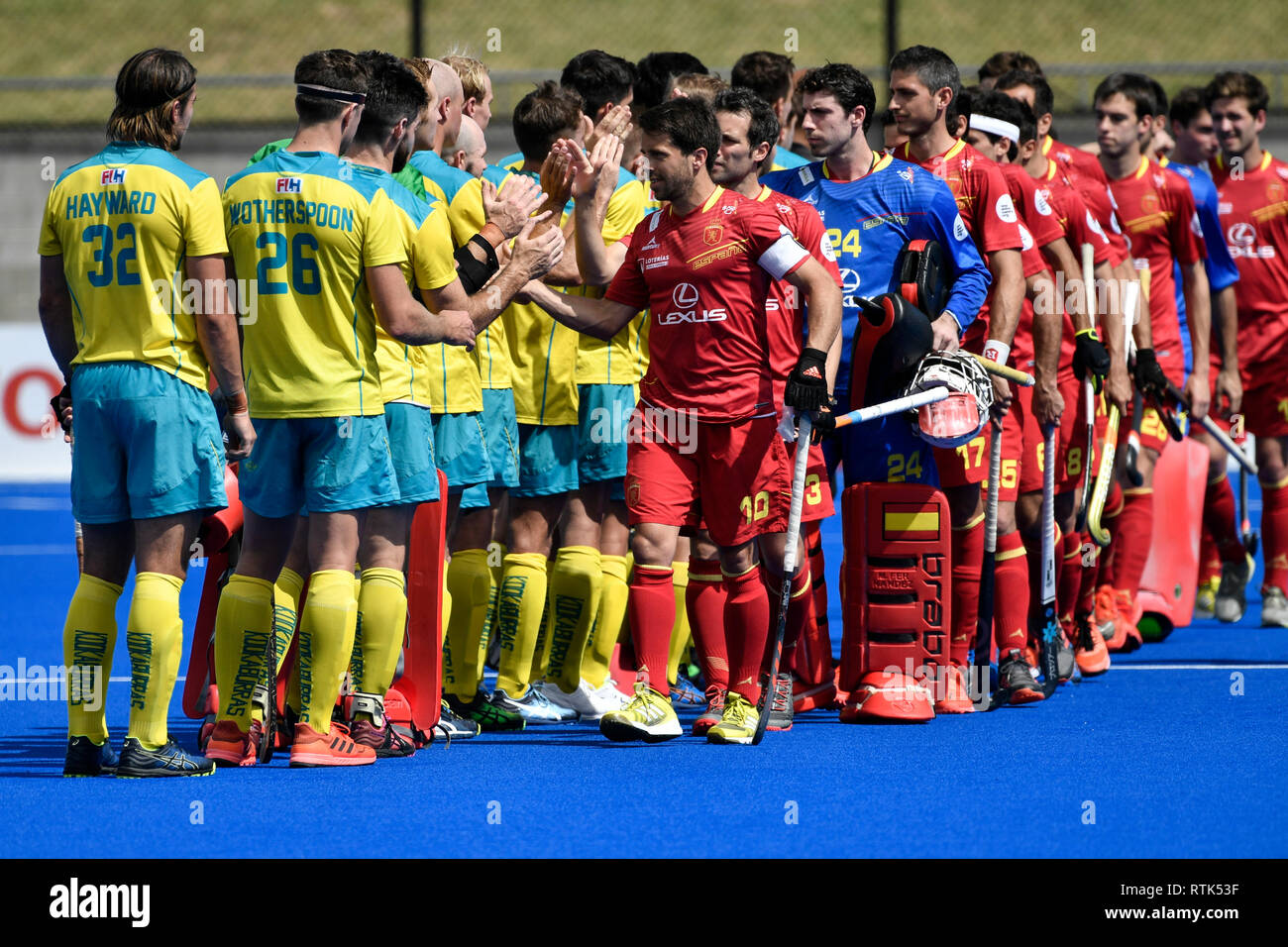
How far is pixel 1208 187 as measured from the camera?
9.20 m

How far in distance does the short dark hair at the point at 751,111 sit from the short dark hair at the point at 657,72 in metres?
1.70

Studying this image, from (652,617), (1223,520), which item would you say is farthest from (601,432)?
(1223,520)

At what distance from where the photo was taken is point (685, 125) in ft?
19.8

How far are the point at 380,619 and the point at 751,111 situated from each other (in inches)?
87.4

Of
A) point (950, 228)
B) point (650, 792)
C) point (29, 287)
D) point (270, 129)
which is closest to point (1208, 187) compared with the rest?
point (950, 228)

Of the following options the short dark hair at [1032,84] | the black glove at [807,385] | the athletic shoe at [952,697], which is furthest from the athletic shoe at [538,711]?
the short dark hair at [1032,84]

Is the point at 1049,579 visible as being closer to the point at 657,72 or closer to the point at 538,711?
the point at 538,711

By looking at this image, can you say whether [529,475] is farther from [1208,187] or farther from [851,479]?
[1208,187]

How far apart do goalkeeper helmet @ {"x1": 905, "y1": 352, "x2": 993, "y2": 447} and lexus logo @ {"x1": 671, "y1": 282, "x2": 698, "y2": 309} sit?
34.3 inches

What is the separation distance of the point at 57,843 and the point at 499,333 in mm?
2734

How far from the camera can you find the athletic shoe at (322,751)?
5629 mm

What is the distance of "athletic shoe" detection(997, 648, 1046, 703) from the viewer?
22.8 ft

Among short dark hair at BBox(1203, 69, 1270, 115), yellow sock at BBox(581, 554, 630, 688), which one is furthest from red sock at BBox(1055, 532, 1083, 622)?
short dark hair at BBox(1203, 69, 1270, 115)

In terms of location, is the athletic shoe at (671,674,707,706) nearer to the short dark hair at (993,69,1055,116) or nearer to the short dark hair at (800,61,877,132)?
the short dark hair at (800,61,877,132)
